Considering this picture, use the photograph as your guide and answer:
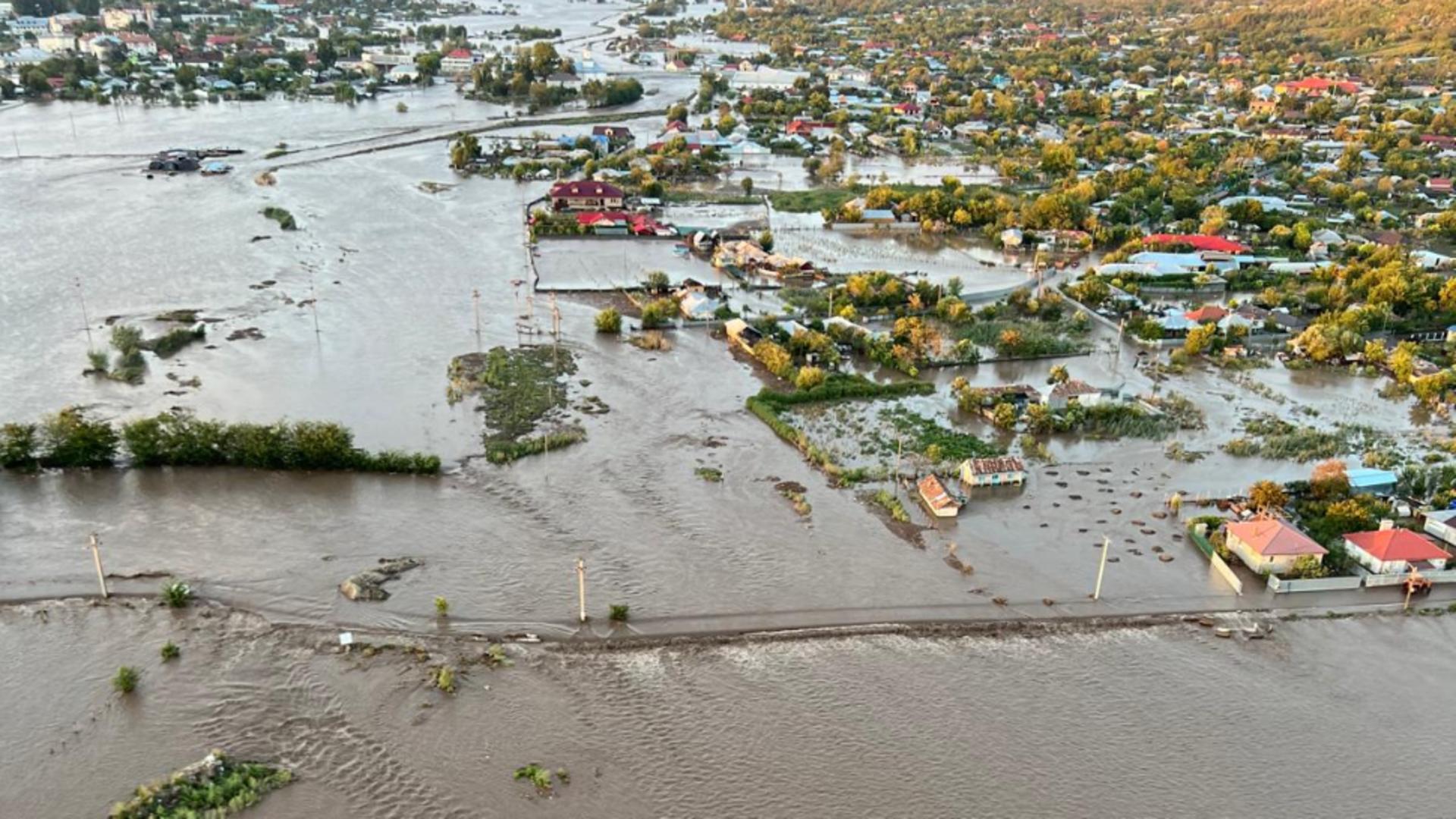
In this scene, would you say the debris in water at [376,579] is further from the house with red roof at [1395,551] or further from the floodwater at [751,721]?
the house with red roof at [1395,551]

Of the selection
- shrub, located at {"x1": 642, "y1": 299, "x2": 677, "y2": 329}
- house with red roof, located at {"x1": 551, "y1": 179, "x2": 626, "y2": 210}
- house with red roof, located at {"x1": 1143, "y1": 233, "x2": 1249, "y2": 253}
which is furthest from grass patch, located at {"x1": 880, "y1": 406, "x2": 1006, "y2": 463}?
house with red roof, located at {"x1": 551, "y1": 179, "x2": 626, "y2": 210}

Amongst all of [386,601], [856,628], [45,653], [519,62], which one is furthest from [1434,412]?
[519,62]

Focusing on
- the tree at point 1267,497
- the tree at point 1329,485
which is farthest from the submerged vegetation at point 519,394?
the tree at point 1329,485

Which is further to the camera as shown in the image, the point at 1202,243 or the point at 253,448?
the point at 1202,243

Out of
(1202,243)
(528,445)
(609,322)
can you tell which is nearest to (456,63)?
(609,322)

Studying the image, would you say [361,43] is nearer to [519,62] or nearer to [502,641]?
[519,62]

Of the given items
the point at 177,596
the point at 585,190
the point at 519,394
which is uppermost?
the point at 585,190

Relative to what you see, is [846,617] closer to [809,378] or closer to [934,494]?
[934,494]
